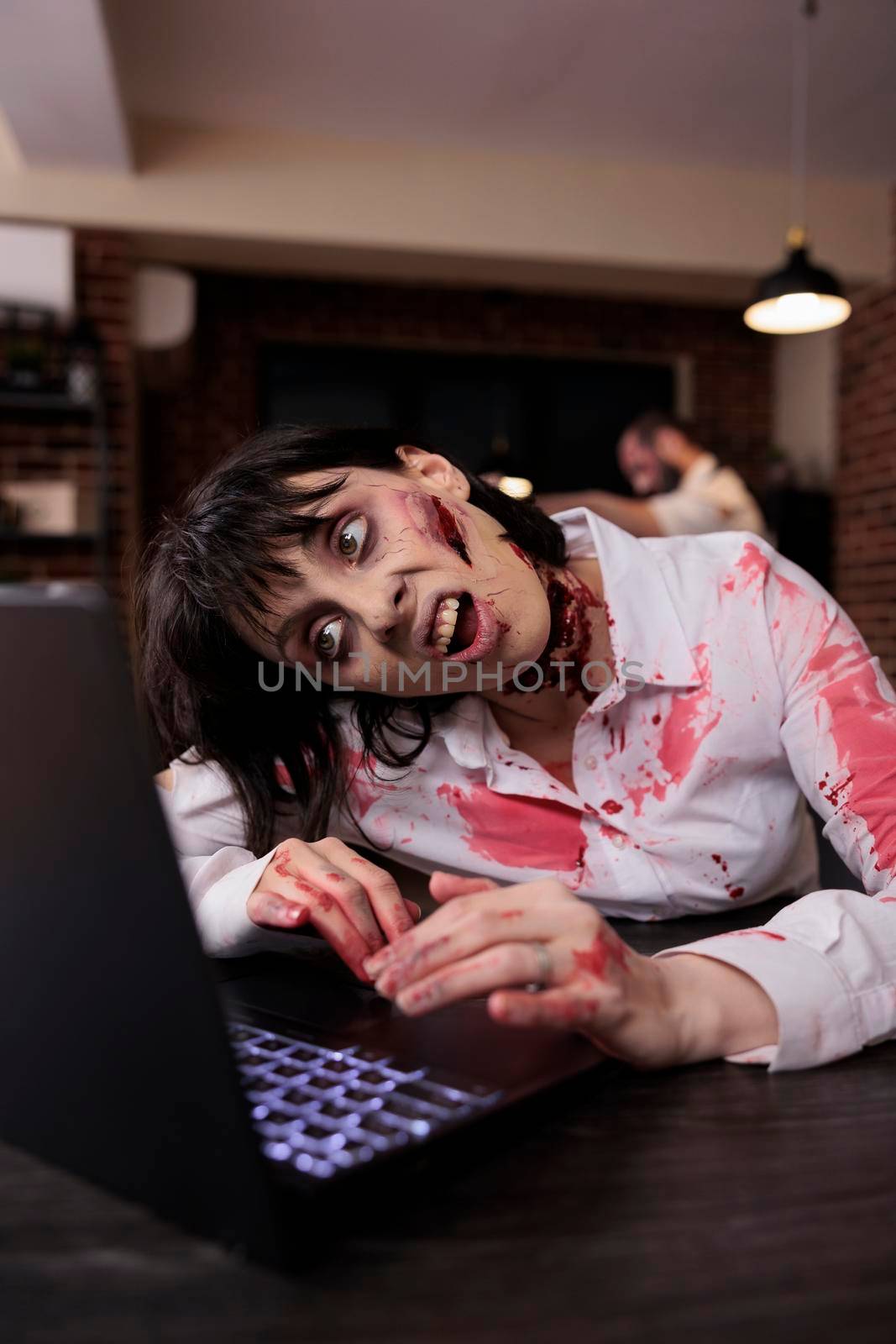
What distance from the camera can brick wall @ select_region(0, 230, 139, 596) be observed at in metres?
4.46

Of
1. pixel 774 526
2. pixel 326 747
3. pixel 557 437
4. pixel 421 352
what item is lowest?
pixel 326 747

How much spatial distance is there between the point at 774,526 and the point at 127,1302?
18.8ft

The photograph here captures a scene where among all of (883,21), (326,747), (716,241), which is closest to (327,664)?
(326,747)

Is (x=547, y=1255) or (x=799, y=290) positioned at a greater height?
(x=799, y=290)

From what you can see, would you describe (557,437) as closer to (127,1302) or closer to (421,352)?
(421,352)

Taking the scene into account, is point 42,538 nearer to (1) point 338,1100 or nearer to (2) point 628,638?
(2) point 628,638

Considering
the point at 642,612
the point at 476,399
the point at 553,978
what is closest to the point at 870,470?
the point at 476,399

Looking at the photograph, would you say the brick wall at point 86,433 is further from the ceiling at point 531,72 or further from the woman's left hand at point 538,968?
the woman's left hand at point 538,968

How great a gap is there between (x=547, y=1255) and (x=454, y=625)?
0.66 metres

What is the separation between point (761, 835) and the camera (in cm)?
110

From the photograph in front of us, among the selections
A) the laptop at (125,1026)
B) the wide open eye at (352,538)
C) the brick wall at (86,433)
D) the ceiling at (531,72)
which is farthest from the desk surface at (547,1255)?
the brick wall at (86,433)

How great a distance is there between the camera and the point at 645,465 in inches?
183

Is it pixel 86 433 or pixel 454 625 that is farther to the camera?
pixel 86 433

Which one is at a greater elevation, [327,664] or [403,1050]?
[327,664]
